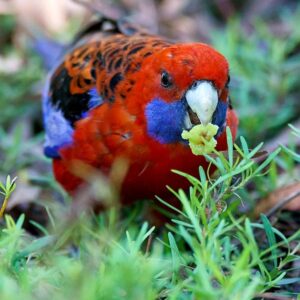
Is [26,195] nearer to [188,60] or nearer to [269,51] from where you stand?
[188,60]

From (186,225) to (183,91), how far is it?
86 centimetres

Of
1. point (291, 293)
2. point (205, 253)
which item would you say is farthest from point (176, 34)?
point (205, 253)

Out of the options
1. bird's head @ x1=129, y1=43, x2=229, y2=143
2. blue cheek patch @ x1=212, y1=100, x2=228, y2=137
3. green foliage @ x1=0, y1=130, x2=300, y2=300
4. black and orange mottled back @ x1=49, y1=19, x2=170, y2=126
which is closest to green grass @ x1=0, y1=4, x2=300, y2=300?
green foliage @ x1=0, y1=130, x2=300, y2=300

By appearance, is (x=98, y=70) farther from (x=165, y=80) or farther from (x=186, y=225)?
(x=186, y=225)

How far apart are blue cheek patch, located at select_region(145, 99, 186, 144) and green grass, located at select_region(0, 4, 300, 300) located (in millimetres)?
296

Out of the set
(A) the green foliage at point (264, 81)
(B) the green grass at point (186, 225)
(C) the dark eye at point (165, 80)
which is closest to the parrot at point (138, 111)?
(C) the dark eye at point (165, 80)

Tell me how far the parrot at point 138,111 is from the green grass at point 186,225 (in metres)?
0.19

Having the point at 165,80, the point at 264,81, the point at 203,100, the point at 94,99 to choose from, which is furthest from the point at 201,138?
the point at 264,81

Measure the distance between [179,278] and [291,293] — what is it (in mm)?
555

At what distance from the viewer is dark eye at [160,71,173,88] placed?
10.8 ft

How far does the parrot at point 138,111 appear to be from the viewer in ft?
10.7

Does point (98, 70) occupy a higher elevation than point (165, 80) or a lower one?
lower

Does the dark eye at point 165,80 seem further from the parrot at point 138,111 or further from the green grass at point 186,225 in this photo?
the green grass at point 186,225

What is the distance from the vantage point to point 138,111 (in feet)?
11.5
